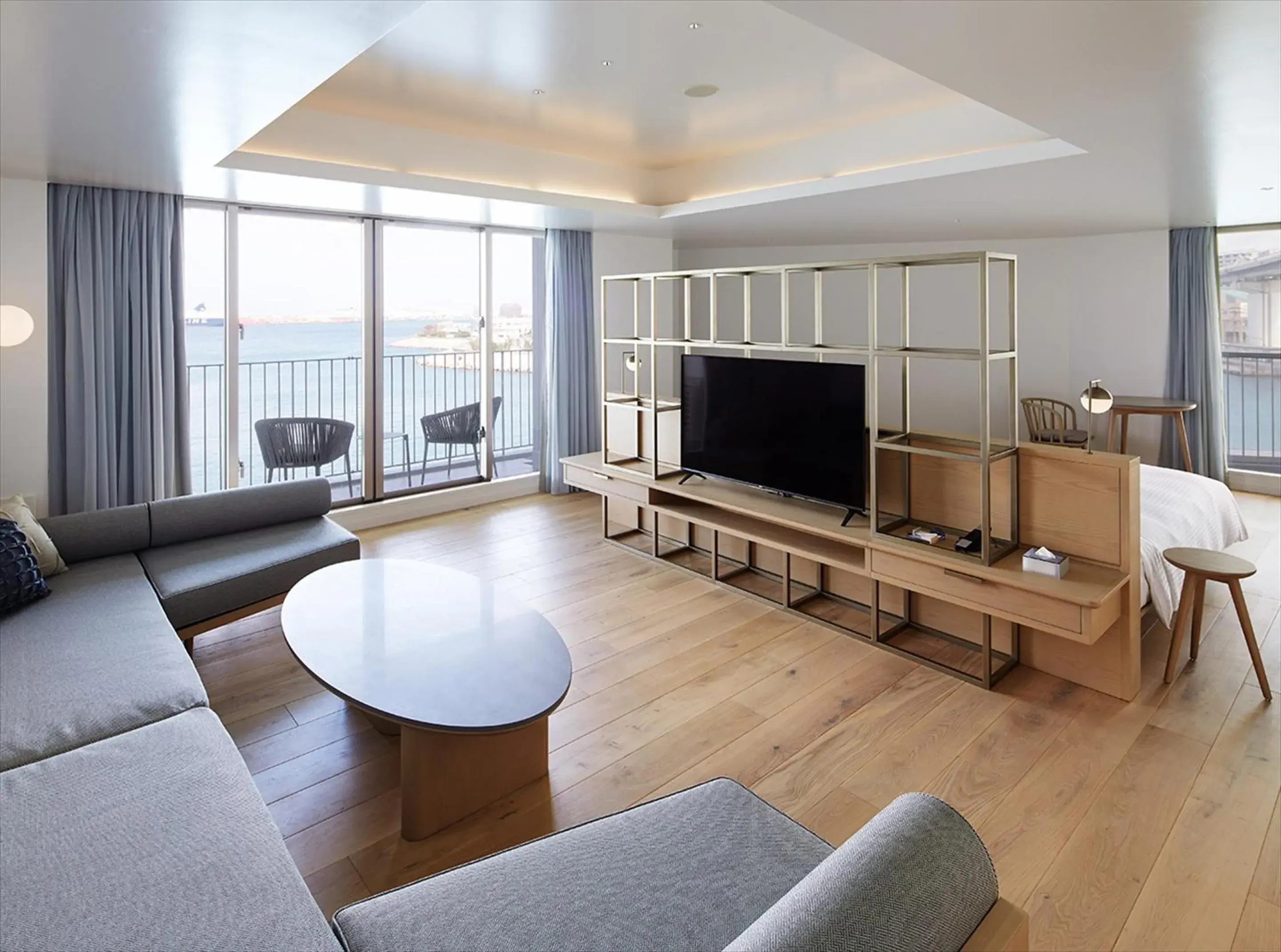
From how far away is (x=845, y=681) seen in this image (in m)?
3.02

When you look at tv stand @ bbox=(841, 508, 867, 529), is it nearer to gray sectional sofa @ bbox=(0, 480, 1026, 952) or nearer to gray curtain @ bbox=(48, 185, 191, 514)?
gray sectional sofa @ bbox=(0, 480, 1026, 952)

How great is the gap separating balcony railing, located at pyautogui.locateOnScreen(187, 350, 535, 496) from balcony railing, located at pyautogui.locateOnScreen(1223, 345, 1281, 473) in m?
6.20

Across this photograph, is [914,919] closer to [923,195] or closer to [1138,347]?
[923,195]

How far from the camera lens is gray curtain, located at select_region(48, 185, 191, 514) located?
4.02m

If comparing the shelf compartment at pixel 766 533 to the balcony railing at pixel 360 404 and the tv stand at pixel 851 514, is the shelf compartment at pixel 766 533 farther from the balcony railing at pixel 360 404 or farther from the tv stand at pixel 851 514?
the balcony railing at pixel 360 404

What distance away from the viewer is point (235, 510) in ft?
12.0

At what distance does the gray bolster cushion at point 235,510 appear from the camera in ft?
11.4

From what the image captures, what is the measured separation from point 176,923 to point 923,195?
4.62 m

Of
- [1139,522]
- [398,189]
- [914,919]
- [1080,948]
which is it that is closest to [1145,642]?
[1139,522]

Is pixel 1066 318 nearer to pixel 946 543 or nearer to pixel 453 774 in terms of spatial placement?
pixel 946 543

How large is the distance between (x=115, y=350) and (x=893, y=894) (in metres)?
4.85

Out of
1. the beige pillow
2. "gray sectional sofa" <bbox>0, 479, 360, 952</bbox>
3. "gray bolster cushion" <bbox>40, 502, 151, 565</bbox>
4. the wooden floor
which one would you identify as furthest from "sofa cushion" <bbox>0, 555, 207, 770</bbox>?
the wooden floor

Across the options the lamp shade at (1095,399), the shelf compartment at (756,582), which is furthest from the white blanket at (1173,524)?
the shelf compartment at (756,582)

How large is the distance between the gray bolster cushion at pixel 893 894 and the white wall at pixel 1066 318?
605cm
